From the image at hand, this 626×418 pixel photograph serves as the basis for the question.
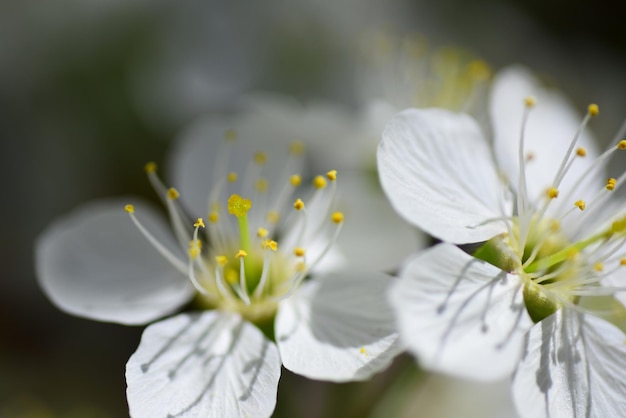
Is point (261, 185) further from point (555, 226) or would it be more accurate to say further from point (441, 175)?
point (555, 226)

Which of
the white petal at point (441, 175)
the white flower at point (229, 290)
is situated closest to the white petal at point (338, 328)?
the white flower at point (229, 290)

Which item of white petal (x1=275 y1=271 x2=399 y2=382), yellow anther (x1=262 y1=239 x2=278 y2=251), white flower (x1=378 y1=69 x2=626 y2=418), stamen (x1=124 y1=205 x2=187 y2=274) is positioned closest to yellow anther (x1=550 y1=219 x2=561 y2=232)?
white flower (x1=378 y1=69 x2=626 y2=418)

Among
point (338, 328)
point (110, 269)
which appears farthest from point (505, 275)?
point (110, 269)

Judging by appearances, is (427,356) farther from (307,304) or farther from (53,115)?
(53,115)

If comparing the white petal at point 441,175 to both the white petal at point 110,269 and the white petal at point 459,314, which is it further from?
the white petal at point 110,269

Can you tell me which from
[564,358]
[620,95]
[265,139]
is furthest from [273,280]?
[620,95]

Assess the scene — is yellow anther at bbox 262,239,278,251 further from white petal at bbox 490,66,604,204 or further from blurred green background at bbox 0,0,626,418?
blurred green background at bbox 0,0,626,418
